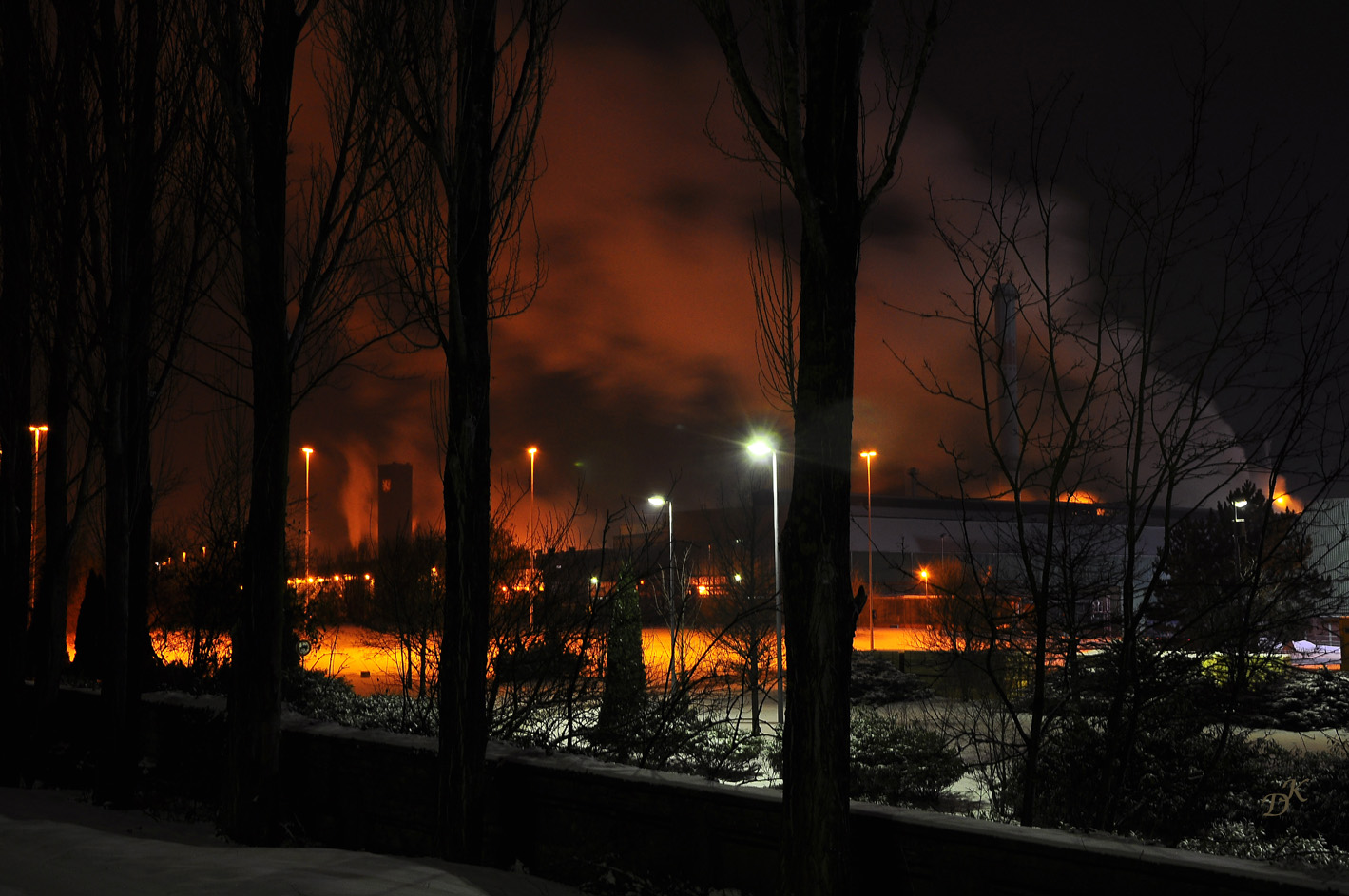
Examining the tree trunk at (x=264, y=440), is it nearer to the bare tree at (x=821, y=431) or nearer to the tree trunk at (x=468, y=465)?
the tree trunk at (x=468, y=465)

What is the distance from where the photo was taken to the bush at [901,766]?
36.8ft

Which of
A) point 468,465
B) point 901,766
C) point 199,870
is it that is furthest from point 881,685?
point 199,870

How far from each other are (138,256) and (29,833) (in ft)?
→ 19.6

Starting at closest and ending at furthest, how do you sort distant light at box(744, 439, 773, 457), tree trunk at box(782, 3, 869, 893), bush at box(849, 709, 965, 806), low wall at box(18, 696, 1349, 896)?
low wall at box(18, 696, 1349, 896), tree trunk at box(782, 3, 869, 893), bush at box(849, 709, 965, 806), distant light at box(744, 439, 773, 457)

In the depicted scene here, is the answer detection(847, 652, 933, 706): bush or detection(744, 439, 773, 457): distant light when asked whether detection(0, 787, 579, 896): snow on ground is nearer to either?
detection(744, 439, 773, 457): distant light

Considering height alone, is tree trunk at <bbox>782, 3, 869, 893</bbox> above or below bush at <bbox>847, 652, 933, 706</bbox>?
above

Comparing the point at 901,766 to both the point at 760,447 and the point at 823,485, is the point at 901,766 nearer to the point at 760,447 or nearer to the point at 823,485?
the point at 760,447

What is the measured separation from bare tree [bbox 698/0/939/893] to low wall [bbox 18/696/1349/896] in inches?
22.0

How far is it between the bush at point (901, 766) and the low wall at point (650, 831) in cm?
532

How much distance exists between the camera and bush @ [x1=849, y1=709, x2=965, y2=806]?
11.2 m

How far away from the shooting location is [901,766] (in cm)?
1192

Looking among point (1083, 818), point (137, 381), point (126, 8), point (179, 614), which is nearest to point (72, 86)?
point (126, 8)

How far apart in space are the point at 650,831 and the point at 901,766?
697 centimetres
